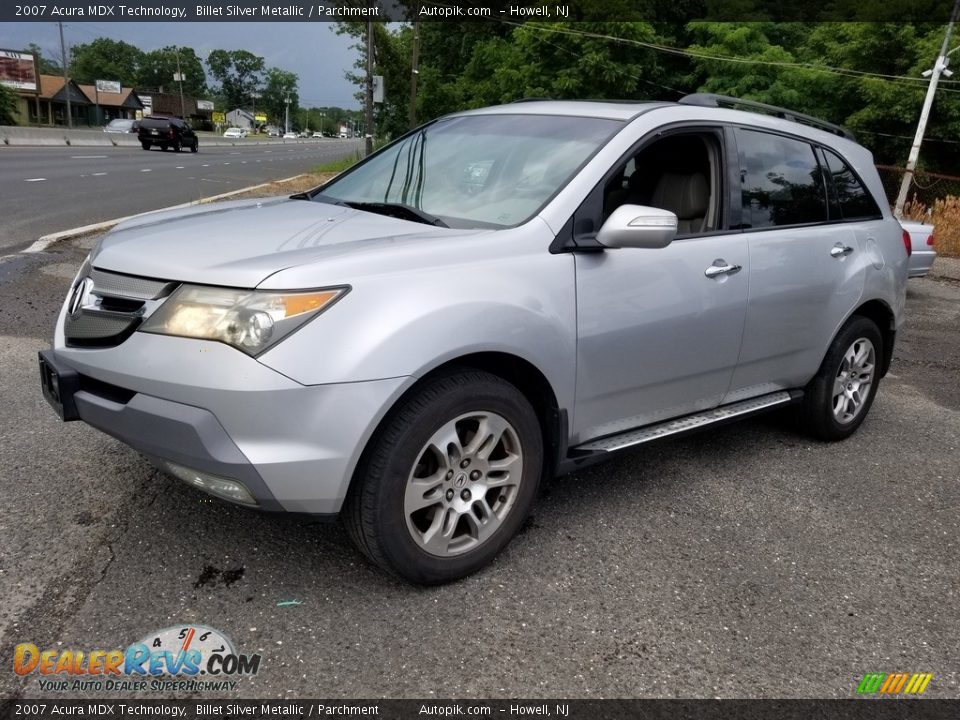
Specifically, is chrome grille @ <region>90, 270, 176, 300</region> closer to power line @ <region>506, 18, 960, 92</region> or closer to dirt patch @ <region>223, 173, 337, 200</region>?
dirt patch @ <region>223, 173, 337, 200</region>

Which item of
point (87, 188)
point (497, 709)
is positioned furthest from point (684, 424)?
point (87, 188)

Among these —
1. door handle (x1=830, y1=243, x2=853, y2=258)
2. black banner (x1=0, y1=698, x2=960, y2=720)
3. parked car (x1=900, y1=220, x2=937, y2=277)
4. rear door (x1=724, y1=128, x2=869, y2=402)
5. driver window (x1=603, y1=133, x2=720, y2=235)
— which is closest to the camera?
black banner (x1=0, y1=698, x2=960, y2=720)

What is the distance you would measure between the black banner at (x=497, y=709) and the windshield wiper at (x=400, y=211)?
5.86 ft

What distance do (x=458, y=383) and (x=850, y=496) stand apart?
90.9 inches

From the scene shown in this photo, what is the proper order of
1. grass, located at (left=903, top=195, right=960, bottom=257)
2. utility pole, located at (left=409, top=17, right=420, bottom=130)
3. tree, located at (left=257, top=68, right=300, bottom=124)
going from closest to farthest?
grass, located at (left=903, top=195, right=960, bottom=257), utility pole, located at (left=409, top=17, right=420, bottom=130), tree, located at (left=257, top=68, right=300, bottom=124)

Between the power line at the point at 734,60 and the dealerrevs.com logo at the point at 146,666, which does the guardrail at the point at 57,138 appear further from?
the dealerrevs.com logo at the point at 146,666

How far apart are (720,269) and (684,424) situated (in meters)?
0.71

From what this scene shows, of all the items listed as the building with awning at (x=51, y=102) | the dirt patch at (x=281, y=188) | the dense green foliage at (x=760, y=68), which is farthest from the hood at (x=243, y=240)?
the building with awning at (x=51, y=102)

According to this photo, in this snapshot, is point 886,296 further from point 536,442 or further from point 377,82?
point 377,82

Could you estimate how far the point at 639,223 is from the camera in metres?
3.00

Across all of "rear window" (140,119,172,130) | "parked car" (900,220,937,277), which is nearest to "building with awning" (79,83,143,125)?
"rear window" (140,119,172,130)

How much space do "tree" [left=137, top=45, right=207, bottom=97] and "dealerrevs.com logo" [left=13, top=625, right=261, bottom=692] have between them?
155749mm

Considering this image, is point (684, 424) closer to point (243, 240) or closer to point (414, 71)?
point (243, 240)

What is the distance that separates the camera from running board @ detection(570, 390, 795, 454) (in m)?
3.32
